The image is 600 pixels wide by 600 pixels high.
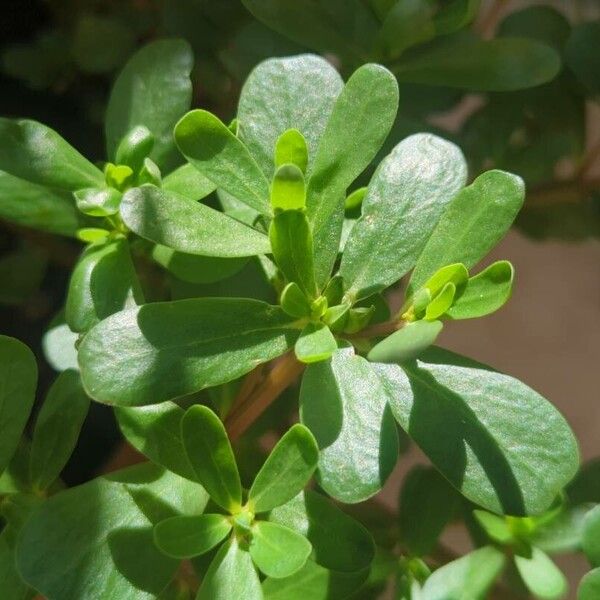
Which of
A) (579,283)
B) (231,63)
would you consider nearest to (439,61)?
(231,63)

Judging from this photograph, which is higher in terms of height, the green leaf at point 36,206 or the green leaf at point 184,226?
the green leaf at point 184,226

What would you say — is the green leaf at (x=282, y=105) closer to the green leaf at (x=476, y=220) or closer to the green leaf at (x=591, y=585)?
the green leaf at (x=476, y=220)

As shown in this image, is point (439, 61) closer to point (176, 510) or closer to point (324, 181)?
point (324, 181)

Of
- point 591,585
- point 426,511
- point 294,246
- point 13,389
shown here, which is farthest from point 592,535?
point 13,389

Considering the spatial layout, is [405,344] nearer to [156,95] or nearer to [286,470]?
[286,470]

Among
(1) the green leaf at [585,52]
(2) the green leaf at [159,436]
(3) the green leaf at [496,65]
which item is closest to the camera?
(2) the green leaf at [159,436]

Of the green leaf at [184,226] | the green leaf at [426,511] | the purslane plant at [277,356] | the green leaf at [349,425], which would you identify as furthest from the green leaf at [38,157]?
the green leaf at [426,511]

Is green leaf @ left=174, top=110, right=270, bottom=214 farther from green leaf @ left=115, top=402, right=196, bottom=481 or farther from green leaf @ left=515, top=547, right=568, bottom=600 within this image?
green leaf @ left=515, top=547, right=568, bottom=600
